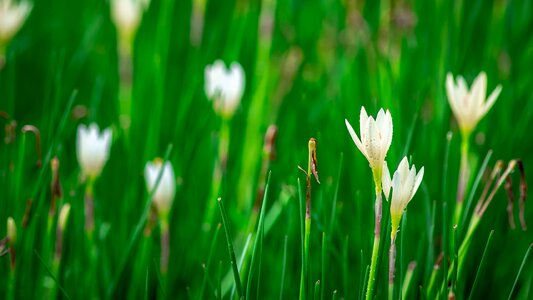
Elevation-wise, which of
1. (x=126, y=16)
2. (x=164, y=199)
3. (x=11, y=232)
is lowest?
(x=11, y=232)

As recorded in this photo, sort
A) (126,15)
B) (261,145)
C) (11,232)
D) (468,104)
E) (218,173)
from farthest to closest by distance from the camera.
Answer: (126,15) < (261,145) < (218,173) < (468,104) < (11,232)

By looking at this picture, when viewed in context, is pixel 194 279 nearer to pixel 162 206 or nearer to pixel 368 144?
pixel 162 206

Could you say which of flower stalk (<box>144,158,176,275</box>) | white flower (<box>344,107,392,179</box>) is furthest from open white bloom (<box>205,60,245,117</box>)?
white flower (<box>344,107,392,179</box>)

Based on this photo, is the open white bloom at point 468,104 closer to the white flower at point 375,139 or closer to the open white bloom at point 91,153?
the white flower at point 375,139

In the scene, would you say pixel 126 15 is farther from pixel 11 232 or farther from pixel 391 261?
pixel 391 261

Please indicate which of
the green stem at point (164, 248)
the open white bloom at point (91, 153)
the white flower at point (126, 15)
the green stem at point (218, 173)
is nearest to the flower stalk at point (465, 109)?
the green stem at point (218, 173)

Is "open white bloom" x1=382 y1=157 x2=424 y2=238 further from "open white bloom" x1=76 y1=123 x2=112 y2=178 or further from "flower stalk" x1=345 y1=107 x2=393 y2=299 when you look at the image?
"open white bloom" x1=76 y1=123 x2=112 y2=178

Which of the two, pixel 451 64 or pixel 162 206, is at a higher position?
pixel 451 64

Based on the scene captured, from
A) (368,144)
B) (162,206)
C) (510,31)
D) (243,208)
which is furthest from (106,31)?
(368,144)

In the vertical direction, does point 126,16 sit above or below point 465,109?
above

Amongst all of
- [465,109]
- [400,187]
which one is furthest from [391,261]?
[465,109]
